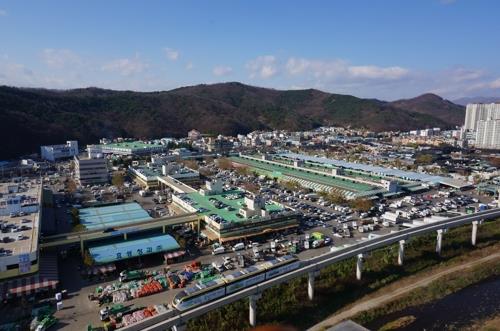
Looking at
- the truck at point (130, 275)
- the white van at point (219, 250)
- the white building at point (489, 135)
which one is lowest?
the truck at point (130, 275)

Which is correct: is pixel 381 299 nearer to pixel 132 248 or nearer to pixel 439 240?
pixel 439 240


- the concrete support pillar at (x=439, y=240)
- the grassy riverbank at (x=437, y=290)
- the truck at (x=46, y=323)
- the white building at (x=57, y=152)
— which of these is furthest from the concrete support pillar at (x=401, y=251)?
the white building at (x=57, y=152)

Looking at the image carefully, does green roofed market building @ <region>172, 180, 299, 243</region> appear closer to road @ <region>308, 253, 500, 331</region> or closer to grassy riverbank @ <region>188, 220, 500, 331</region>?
grassy riverbank @ <region>188, 220, 500, 331</region>

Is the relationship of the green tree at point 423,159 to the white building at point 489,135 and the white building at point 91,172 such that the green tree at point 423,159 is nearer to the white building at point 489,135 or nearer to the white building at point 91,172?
the white building at point 489,135

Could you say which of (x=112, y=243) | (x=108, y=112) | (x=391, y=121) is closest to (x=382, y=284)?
(x=112, y=243)

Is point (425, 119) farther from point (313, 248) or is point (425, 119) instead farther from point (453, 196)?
point (313, 248)

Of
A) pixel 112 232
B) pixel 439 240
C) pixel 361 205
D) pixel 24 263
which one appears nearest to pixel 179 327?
pixel 24 263
